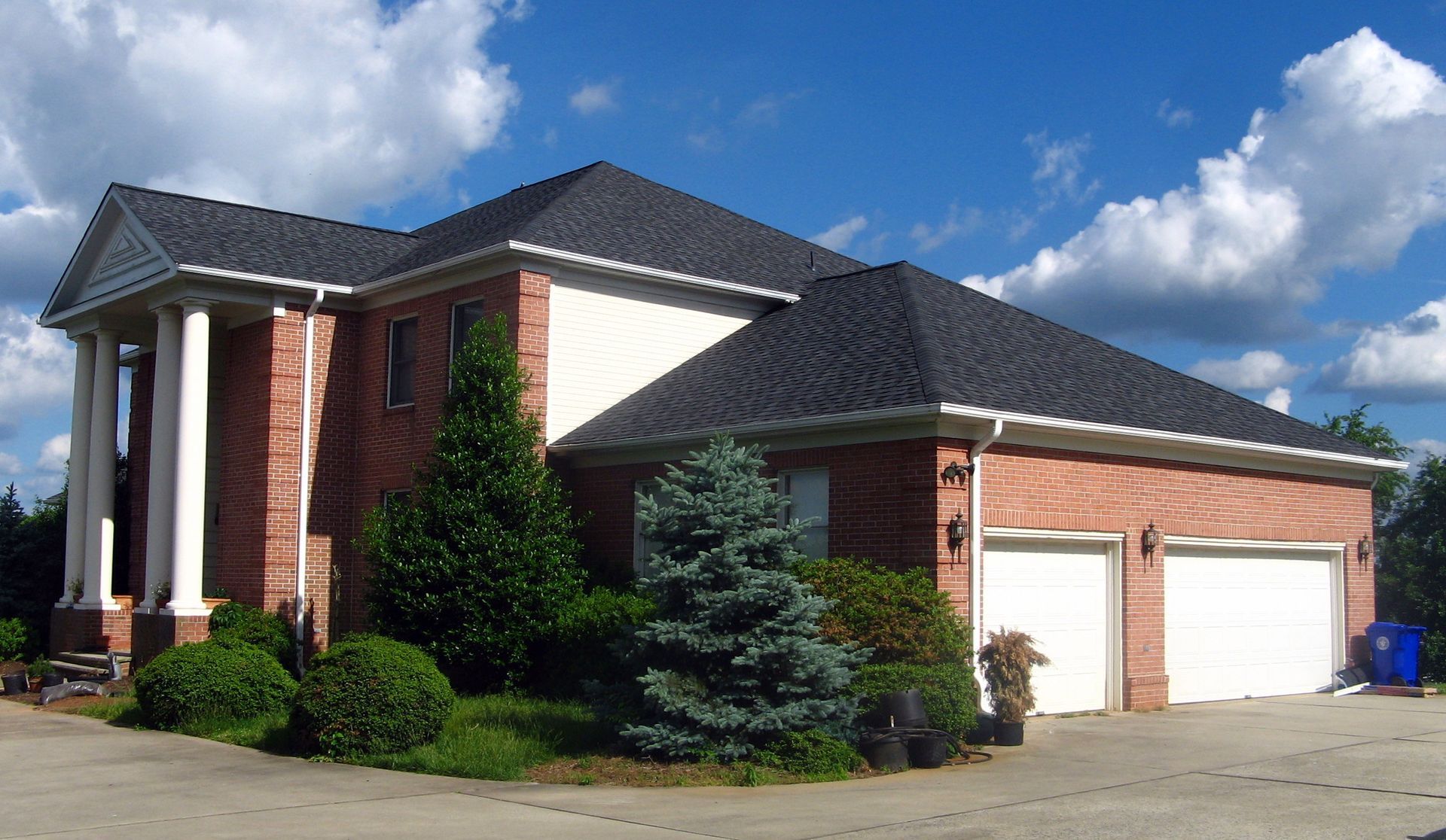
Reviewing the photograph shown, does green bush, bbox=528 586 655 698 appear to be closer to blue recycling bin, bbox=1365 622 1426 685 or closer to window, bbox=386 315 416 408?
window, bbox=386 315 416 408

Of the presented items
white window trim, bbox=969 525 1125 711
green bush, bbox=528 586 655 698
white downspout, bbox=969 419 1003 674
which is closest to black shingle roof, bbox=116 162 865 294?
green bush, bbox=528 586 655 698

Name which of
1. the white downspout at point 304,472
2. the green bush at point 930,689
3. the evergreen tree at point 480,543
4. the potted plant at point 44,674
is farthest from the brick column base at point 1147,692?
the potted plant at point 44,674

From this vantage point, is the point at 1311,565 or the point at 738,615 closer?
the point at 738,615

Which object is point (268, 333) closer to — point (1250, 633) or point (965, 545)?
point (965, 545)

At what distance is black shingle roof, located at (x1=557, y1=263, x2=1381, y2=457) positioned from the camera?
53.8 ft

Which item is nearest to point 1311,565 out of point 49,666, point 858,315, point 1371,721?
point 1371,721

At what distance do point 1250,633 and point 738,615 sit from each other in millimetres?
10319

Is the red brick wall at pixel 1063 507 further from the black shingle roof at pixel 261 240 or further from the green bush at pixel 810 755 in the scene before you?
the black shingle roof at pixel 261 240

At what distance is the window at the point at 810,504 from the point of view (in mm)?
16375

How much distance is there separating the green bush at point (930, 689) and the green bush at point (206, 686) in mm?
7554

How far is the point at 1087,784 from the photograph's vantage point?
37.8ft

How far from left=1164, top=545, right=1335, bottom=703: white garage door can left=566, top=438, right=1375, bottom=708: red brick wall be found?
1.30 feet

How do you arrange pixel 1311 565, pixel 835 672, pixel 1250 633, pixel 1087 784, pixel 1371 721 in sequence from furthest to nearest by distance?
pixel 1311 565
pixel 1250 633
pixel 1371 721
pixel 835 672
pixel 1087 784

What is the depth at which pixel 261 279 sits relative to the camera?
20141 millimetres
